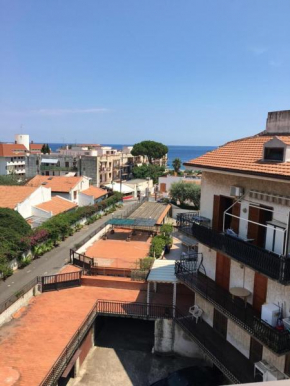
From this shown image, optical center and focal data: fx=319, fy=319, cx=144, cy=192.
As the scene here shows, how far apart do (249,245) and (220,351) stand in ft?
18.9

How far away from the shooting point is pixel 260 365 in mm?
12688

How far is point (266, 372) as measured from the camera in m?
12.4

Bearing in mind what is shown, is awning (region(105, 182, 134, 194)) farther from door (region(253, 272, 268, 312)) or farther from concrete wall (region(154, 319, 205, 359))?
door (region(253, 272, 268, 312))

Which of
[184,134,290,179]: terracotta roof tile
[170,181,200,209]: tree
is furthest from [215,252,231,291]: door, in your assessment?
[170,181,200,209]: tree

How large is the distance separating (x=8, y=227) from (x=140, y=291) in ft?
49.6

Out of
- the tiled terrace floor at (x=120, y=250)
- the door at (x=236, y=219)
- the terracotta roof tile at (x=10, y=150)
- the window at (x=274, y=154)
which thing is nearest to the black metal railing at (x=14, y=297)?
the tiled terrace floor at (x=120, y=250)

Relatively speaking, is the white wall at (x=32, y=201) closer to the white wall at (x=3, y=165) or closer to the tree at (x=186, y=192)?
the tree at (x=186, y=192)

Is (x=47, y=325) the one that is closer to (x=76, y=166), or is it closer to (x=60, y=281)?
(x=60, y=281)

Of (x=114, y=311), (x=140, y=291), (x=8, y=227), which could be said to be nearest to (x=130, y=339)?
(x=114, y=311)

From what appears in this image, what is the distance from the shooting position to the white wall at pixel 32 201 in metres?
39.2

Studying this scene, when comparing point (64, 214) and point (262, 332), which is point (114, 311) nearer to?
point (262, 332)

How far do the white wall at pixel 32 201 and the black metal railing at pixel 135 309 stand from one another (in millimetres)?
23052

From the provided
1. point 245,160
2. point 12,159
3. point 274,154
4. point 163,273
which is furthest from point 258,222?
point 12,159

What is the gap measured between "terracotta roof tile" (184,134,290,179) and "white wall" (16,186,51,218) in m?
29.3
